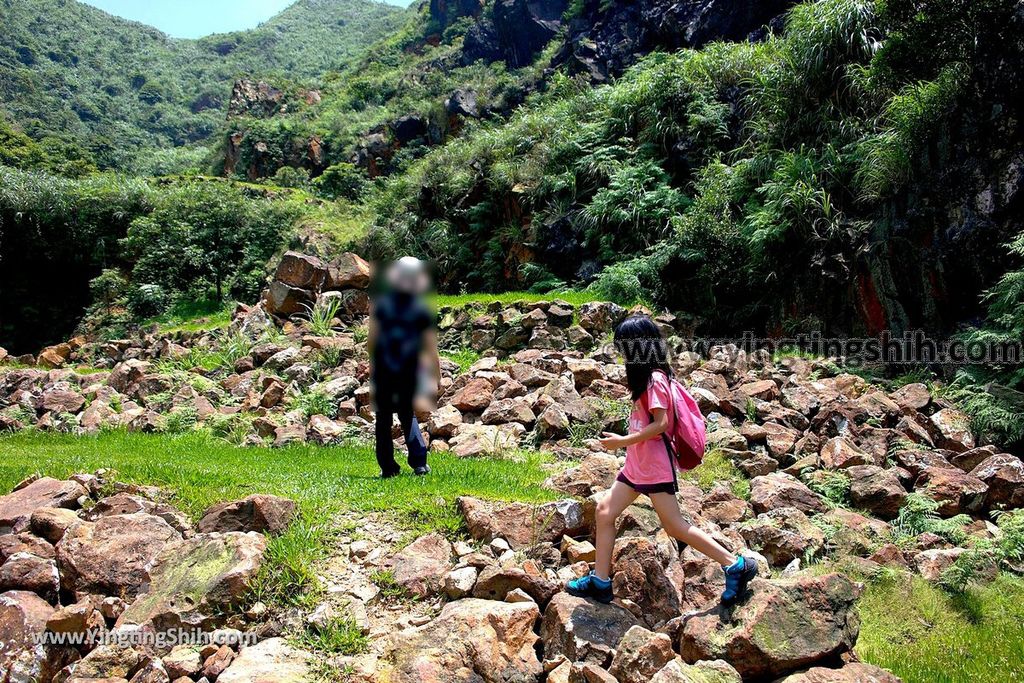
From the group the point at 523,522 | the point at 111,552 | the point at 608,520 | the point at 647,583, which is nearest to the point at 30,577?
the point at 111,552

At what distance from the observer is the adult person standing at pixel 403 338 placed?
443cm

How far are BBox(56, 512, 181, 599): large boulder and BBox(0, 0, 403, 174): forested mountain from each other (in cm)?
4478

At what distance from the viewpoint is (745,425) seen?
8227 mm

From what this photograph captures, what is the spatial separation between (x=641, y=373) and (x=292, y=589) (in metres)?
2.53

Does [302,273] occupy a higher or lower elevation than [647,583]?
higher

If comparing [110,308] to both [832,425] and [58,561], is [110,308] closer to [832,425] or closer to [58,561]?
[58,561]

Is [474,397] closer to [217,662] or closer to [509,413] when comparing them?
[509,413]

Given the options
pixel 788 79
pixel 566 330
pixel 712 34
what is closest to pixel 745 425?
pixel 566 330

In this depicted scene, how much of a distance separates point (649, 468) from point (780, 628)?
1.06 meters

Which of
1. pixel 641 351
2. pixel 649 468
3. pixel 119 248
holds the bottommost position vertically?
pixel 649 468

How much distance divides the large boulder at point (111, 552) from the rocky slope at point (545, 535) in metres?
0.02

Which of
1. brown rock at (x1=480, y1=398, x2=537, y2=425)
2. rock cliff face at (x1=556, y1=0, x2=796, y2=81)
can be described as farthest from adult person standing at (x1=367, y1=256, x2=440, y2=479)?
rock cliff face at (x1=556, y1=0, x2=796, y2=81)

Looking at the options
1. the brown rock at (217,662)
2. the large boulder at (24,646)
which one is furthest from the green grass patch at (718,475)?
the large boulder at (24,646)

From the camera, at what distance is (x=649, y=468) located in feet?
12.6
